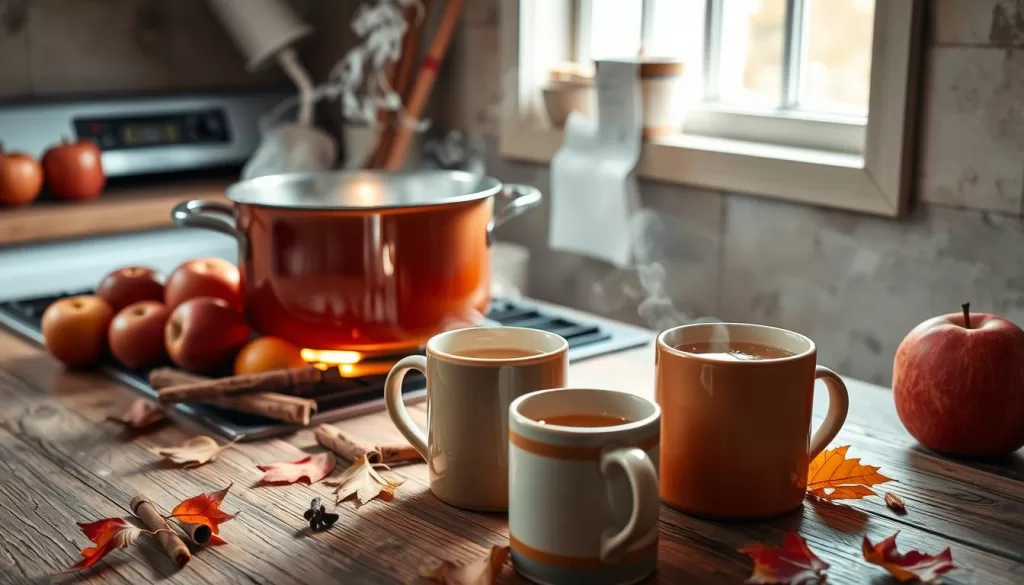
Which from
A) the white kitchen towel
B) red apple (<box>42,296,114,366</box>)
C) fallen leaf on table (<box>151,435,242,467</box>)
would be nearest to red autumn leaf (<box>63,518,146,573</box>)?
fallen leaf on table (<box>151,435,242,467</box>)

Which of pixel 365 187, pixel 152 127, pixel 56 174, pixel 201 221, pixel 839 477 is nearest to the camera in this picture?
pixel 839 477

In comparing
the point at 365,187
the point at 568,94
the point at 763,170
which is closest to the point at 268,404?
the point at 365,187

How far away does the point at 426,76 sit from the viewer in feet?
7.14

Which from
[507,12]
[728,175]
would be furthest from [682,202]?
[507,12]

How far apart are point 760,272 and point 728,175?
6.7 inches

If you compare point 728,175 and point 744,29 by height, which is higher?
point 744,29

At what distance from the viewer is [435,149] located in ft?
7.84

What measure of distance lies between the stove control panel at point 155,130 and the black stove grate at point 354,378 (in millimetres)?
768

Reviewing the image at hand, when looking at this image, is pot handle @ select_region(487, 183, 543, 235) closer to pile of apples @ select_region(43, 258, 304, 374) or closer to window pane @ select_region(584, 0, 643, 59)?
pile of apples @ select_region(43, 258, 304, 374)

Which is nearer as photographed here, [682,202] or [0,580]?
[0,580]

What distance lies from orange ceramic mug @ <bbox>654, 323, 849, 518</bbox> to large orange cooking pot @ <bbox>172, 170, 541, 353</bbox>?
0.36 metres

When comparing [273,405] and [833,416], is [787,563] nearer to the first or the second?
[833,416]

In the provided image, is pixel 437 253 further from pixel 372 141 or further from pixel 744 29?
pixel 372 141

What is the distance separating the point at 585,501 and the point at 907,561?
244 millimetres
